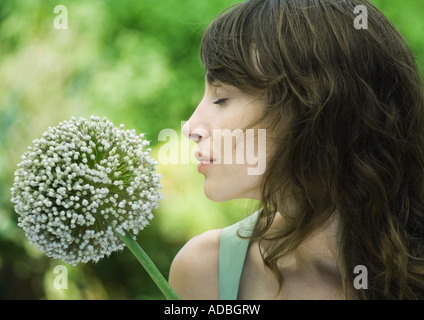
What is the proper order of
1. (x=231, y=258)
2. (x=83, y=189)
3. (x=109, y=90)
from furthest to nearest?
(x=109, y=90), (x=231, y=258), (x=83, y=189)

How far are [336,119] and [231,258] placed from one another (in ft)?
0.99

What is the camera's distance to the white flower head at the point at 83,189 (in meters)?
0.65

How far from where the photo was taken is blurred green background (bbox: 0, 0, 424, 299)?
1.68 meters

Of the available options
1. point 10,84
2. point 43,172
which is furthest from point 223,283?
point 10,84

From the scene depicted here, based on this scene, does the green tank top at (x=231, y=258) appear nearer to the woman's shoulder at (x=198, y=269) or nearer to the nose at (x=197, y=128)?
the woman's shoulder at (x=198, y=269)

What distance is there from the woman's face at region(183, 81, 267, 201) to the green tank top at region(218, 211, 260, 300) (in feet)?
0.43

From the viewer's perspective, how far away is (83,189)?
2.15 feet

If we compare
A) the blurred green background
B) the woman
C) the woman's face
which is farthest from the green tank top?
the blurred green background

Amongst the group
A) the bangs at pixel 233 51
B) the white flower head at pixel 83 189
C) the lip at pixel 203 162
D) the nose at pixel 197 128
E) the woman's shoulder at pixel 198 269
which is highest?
the bangs at pixel 233 51

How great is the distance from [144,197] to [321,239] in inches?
14.5

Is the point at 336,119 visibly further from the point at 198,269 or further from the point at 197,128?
the point at 198,269

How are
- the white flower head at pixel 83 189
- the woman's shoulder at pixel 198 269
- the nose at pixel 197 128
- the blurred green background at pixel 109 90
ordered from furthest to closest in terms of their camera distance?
the blurred green background at pixel 109 90 < the woman's shoulder at pixel 198 269 < the nose at pixel 197 128 < the white flower head at pixel 83 189

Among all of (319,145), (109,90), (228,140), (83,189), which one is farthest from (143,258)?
(109,90)

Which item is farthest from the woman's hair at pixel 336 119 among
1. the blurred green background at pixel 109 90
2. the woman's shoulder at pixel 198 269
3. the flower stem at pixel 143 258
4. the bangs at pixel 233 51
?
the blurred green background at pixel 109 90
